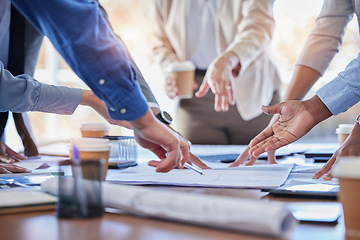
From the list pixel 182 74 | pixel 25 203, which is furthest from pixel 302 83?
pixel 25 203

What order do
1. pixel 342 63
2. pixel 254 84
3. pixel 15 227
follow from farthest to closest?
1. pixel 342 63
2. pixel 254 84
3. pixel 15 227

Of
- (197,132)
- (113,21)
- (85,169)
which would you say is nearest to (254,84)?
(197,132)

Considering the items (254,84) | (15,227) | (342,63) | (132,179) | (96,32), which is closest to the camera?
(15,227)

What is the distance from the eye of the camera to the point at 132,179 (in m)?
1.21

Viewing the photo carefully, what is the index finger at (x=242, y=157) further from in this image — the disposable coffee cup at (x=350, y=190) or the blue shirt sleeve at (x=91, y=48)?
the disposable coffee cup at (x=350, y=190)

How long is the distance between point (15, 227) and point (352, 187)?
1.70ft

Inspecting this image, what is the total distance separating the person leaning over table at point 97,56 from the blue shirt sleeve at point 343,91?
1.97 feet

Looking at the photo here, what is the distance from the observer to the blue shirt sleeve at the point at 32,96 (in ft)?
4.81

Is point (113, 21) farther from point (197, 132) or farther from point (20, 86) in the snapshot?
point (20, 86)

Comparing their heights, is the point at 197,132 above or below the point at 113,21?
below

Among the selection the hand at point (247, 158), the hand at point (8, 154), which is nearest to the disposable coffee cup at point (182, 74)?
the hand at point (247, 158)

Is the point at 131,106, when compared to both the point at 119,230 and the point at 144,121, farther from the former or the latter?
the point at 119,230

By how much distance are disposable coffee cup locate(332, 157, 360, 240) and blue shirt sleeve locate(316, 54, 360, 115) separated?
2.72ft

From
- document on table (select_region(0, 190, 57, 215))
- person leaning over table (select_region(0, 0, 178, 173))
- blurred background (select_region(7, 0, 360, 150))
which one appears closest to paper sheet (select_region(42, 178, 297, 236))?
document on table (select_region(0, 190, 57, 215))
